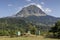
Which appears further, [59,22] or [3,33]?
[3,33]

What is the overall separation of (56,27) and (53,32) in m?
2.21

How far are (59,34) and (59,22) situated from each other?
227 inches

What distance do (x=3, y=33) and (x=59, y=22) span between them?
23.4 meters

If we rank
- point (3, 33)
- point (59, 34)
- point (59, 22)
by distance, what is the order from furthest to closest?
1. point (3, 33)
2. point (59, 22)
3. point (59, 34)

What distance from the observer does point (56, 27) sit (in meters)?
63.9

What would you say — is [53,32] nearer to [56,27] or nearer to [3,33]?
[56,27]

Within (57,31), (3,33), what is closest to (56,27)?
(57,31)

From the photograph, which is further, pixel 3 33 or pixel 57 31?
pixel 3 33

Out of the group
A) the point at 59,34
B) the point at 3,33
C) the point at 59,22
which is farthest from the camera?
the point at 3,33

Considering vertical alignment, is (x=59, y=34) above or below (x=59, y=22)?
below

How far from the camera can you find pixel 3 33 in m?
71.8

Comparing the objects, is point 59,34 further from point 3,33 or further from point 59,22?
point 3,33

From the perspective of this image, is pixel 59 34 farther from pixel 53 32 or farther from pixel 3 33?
pixel 3 33

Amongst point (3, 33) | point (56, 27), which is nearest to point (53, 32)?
point (56, 27)
